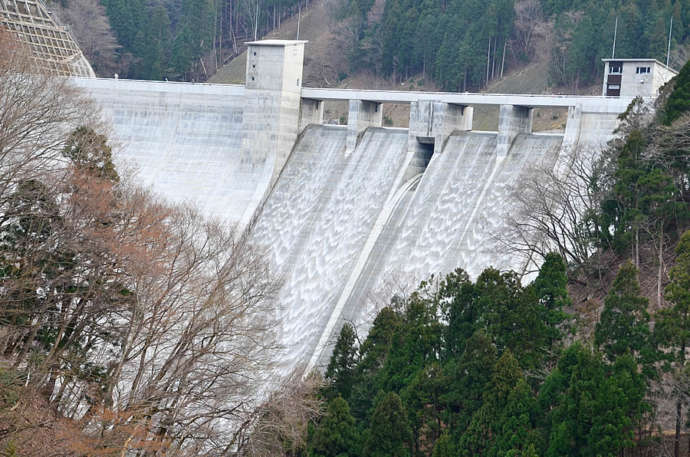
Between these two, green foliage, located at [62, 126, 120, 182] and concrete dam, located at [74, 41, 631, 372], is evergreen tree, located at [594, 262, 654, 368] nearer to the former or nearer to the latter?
concrete dam, located at [74, 41, 631, 372]

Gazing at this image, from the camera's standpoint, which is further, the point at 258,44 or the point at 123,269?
the point at 258,44

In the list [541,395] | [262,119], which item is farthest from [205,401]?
[262,119]

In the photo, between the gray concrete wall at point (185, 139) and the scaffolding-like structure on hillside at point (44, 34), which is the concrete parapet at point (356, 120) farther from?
the scaffolding-like structure on hillside at point (44, 34)

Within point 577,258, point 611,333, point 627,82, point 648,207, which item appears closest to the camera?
point 611,333

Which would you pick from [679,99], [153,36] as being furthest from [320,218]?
[153,36]

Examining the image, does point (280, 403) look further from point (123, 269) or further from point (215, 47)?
point (215, 47)

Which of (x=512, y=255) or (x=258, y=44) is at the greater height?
(x=258, y=44)

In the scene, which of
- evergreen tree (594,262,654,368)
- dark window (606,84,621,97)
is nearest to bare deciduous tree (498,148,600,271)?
evergreen tree (594,262,654,368)
